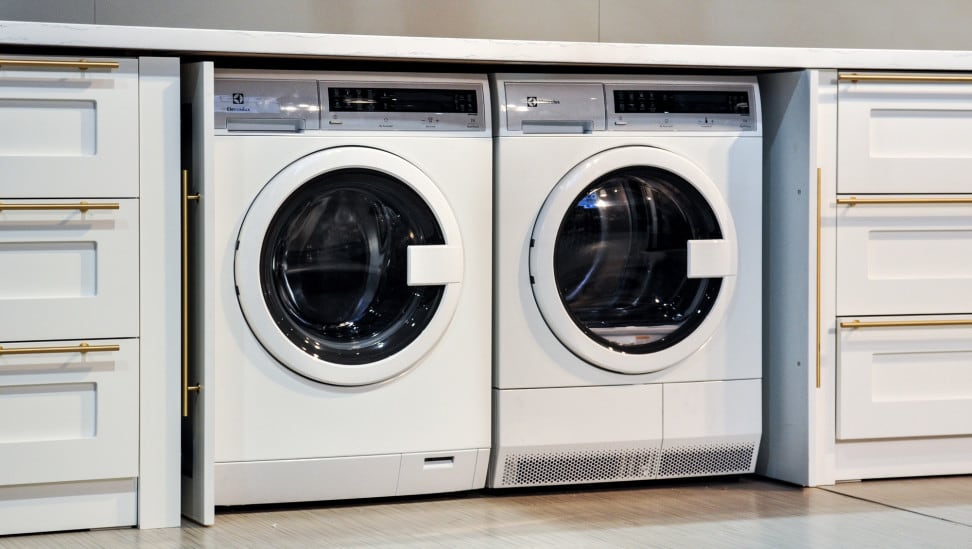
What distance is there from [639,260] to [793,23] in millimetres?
1314

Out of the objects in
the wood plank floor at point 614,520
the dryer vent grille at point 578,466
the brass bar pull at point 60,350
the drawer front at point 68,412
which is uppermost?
the brass bar pull at point 60,350

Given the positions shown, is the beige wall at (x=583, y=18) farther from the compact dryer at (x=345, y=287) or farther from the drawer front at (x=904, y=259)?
the drawer front at (x=904, y=259)

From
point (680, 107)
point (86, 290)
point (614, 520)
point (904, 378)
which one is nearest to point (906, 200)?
point (904, 378)

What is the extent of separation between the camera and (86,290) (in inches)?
87.8

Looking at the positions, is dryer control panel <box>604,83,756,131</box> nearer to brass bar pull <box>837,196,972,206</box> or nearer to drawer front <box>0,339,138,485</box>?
brass bar pull <box>837,196,972,206</box>

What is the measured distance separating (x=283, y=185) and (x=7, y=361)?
0.60 metres

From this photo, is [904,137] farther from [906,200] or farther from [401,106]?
[401,106]

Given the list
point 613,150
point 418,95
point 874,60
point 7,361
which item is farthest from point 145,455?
point 874,60

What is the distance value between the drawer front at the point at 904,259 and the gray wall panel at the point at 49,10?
6.16 feet

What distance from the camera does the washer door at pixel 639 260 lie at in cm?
255

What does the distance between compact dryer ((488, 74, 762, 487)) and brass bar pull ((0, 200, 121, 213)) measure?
0.79 metres

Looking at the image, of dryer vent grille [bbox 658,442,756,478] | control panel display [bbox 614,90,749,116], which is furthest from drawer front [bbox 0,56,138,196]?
dryer vent grille [bbox 658,442,756,478]

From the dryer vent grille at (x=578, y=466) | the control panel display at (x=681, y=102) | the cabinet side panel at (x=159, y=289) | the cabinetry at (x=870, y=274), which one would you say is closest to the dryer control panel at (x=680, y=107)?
the control panel display at (x=681, y=102)

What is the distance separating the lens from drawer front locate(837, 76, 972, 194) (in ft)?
8.69
